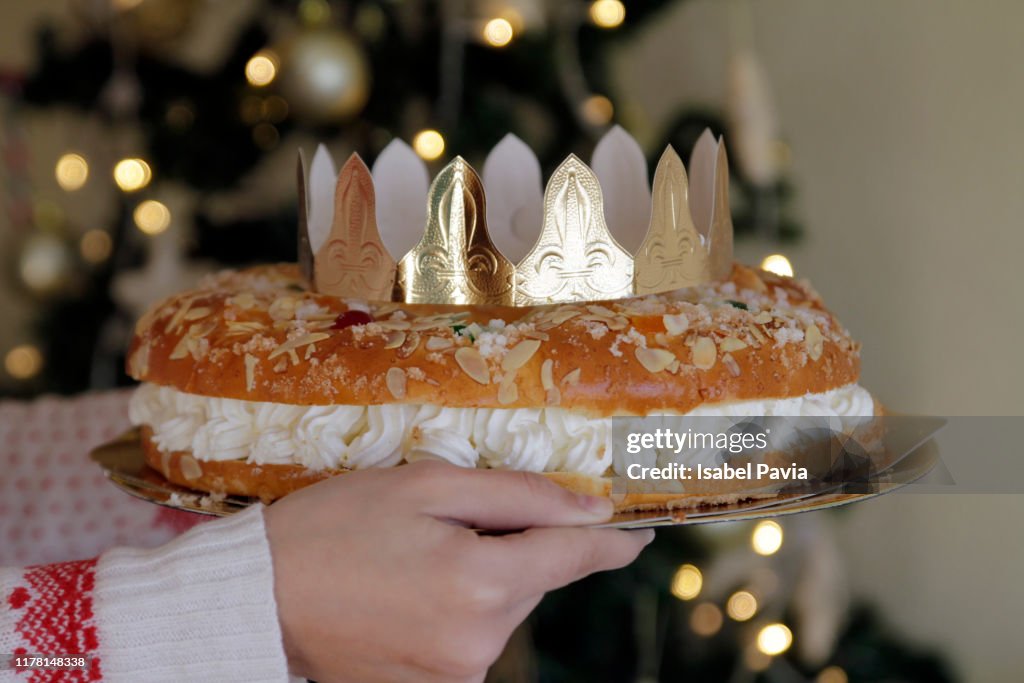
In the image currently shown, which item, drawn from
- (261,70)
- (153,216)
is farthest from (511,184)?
(153,216)

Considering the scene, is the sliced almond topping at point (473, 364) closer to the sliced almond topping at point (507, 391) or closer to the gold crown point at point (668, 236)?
the sliced almond topping at point (507, 391)

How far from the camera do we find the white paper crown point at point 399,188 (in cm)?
136

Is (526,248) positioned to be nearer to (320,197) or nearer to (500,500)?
(320,197)

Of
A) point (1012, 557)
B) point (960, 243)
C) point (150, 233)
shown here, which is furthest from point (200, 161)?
point (1012, 557)

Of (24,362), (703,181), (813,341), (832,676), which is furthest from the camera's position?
(24,362)

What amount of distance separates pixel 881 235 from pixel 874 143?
0.69 ft

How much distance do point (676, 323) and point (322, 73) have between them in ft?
3.82

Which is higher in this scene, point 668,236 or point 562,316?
point 668,236

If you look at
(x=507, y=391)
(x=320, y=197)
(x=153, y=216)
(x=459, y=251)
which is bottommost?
(x=507, y=391)

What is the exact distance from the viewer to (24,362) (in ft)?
8.50

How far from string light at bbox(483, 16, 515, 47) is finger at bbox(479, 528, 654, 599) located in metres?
1.40

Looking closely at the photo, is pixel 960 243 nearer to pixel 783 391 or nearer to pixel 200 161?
pixel 783 391

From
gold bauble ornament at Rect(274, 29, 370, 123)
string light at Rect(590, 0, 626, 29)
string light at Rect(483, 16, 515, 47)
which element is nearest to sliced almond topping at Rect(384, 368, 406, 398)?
gold bauble ornament at Rect(274, 29, 370, 123)

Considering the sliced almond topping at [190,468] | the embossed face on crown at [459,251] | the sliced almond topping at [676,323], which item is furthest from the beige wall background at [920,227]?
the sliced almond topping at [190,468]
